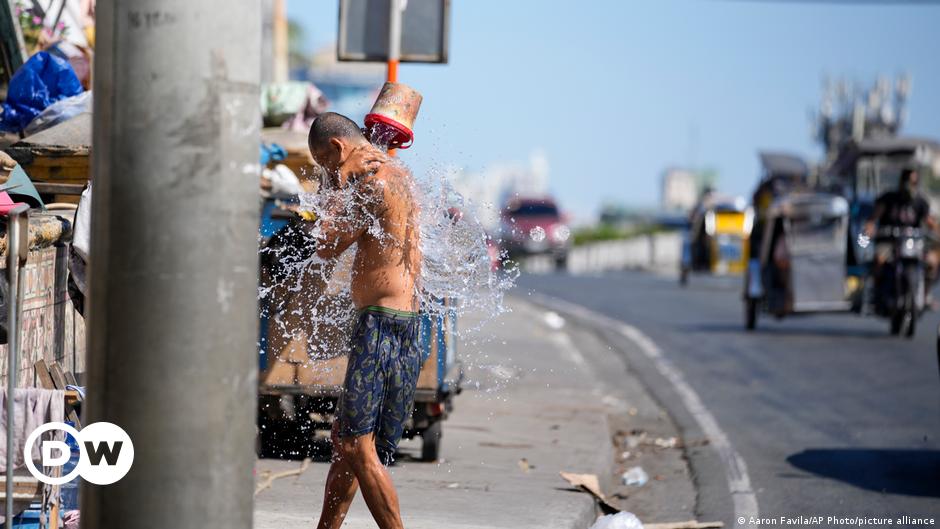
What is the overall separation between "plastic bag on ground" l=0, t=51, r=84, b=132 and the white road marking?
4.72m

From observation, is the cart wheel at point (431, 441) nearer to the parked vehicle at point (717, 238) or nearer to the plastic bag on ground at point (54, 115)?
the plastic bag on ground at point (54, 115)

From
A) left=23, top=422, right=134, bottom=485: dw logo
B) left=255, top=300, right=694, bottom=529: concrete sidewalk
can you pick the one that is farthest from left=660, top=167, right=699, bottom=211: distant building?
left=23, top=422, right=134, bottom=485: dw logo

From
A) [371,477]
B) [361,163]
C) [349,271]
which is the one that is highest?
[361,163]

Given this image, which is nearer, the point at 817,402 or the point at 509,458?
the point at 509,458

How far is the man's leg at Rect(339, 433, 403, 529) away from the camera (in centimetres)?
558

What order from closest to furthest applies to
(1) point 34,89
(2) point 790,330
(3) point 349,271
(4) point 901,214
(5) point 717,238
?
(3) point 349,271, (1) point 34,89, (4) point 901,214, (2) point 790,330, (5) point 717,238

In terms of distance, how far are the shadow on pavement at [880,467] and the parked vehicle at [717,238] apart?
875 inches

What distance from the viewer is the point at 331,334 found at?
7.49m

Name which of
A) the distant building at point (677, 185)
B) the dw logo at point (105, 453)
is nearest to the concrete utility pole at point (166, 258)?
the dw logo at point (105, 453)

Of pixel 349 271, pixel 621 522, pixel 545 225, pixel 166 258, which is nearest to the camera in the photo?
pixel 166 258

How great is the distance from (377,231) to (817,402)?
7305mm

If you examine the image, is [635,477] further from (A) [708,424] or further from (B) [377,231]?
(B) [377,231]

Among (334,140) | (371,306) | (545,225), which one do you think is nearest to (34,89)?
(334,140)

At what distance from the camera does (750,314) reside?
734 inches
